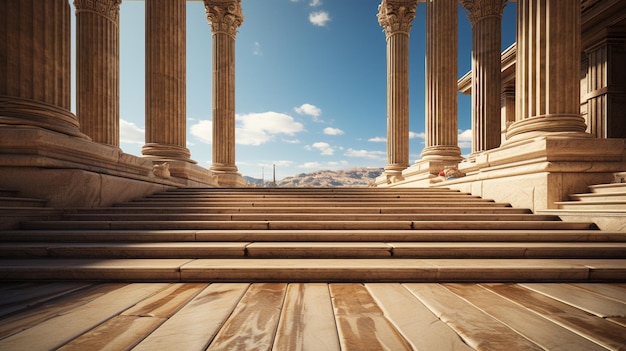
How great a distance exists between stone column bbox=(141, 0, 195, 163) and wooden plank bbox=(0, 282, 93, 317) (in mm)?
8247

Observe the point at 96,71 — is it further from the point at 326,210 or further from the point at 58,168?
the point at 326,210

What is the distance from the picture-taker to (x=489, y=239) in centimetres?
483

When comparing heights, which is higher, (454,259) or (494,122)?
(494,122)

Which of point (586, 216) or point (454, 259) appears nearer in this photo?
point (454, 259)

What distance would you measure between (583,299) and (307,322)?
9.20 ft

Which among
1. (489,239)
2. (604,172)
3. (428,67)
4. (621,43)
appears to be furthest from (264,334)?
(621,43)

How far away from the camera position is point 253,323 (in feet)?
7.84

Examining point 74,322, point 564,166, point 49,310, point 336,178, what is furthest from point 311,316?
point 336,178

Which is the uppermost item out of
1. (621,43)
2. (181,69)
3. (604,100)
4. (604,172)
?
(621,43)

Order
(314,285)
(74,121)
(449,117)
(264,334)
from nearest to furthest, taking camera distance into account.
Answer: (264,334) < (314,285) < (74,121) < (449,117)

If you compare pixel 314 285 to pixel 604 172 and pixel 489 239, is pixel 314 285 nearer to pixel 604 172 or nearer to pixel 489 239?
pixel 489 239

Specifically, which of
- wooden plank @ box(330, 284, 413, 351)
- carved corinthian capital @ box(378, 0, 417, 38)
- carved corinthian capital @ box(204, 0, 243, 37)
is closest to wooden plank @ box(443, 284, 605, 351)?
wooden plank @ box(330, 284, 413, 351)

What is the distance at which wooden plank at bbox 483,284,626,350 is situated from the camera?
215 centimetres

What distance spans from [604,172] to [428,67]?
8.79m
